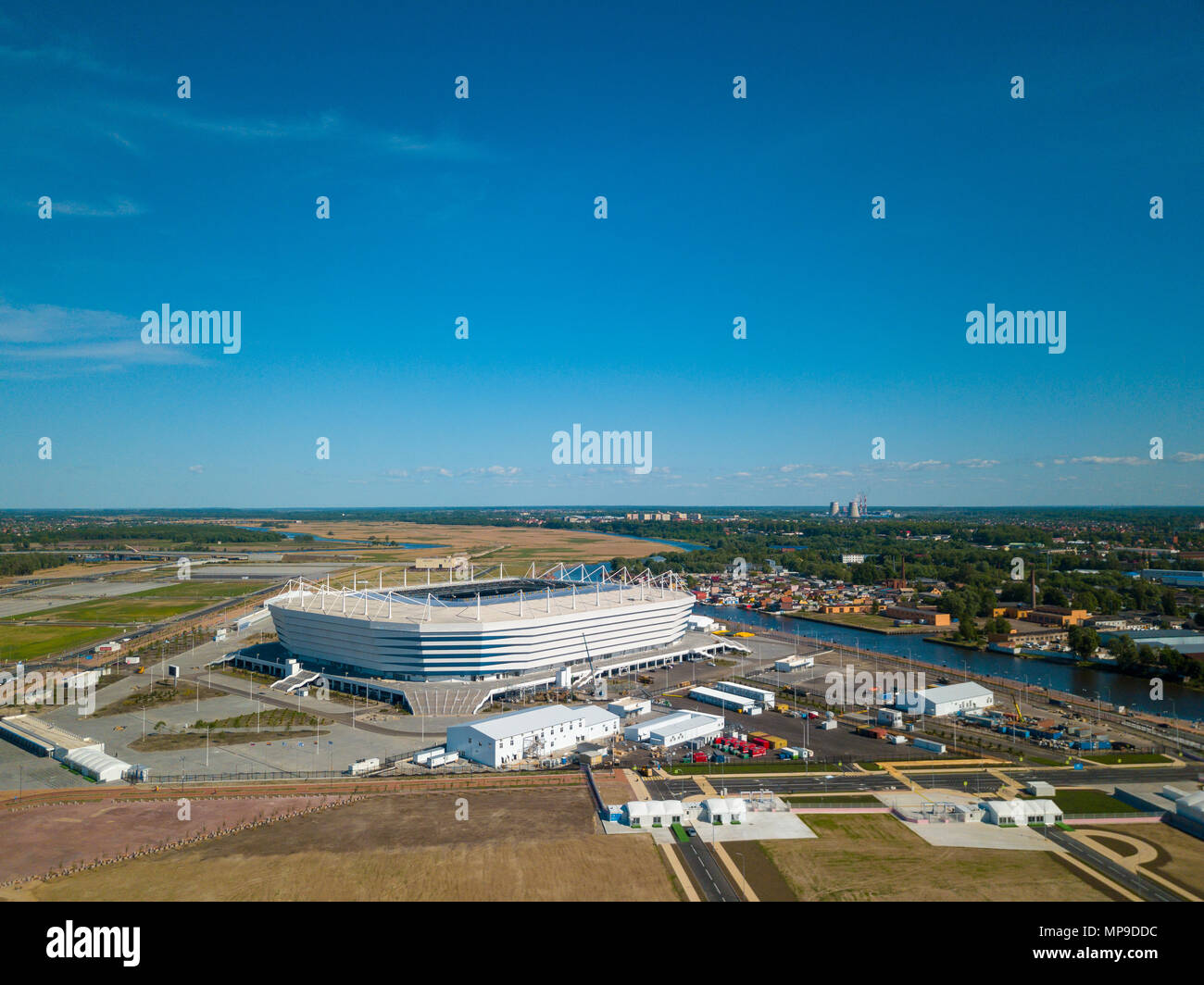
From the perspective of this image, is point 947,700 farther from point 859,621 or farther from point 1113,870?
point 859,621

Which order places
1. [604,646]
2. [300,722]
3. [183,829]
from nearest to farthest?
1. [183,829]
2. [300,722]
3. [604,646]

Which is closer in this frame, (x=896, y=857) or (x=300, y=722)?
(x=896, y=857)

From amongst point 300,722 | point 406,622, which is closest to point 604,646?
point 406,622

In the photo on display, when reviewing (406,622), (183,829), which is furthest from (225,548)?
(183,829)

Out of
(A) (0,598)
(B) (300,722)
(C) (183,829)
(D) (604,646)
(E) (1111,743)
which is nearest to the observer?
(C) (183,829)

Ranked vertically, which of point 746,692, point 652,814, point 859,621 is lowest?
point 859,621

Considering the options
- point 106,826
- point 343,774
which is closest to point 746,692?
point 343,774

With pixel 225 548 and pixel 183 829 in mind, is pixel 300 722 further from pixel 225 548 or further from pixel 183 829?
pixel 225 548
